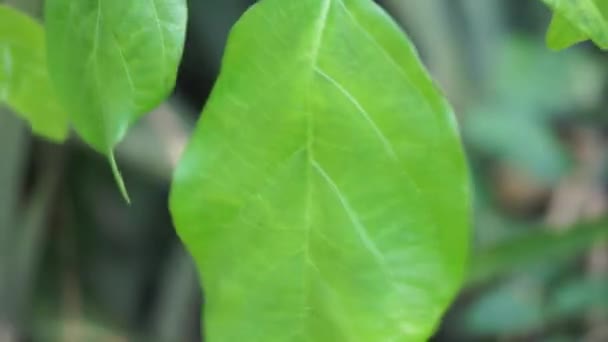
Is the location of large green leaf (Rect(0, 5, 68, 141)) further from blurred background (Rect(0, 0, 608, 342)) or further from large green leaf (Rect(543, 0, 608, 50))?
blurred background (Rect(0, 0, 608, 342))

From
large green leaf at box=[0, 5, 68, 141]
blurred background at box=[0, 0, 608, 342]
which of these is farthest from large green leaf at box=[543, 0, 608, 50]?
blurred background at box=[0, 0, 608, 342]

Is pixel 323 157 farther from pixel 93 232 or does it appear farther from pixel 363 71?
pixel 93 232

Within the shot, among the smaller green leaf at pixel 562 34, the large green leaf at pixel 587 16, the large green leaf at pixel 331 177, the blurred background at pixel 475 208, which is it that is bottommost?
the blurred background at pixel 475 208

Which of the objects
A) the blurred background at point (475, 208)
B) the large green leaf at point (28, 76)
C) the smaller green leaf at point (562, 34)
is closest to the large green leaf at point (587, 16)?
the smaller green leaf at point (562, 34)

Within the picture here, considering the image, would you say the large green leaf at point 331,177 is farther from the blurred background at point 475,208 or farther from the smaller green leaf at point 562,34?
the blurred background at point 475,208

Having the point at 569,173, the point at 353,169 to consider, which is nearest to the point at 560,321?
the point at 569,173

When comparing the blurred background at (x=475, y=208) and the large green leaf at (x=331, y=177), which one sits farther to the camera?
the blurred background at (x=475, y=208)

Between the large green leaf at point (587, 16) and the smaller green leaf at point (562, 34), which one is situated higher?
the large green leaf at point (587, 16)
